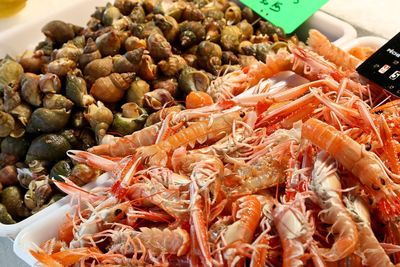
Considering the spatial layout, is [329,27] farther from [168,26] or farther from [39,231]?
[39,231]

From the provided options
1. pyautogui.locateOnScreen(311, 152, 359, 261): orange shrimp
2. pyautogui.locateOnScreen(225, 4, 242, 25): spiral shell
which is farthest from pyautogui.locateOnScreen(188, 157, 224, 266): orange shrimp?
pyautogui.locateOnScreen(225, 4, 242, 25): spiral shell

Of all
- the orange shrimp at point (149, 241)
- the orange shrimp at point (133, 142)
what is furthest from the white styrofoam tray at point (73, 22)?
the orange shrimp at point (149, 241)

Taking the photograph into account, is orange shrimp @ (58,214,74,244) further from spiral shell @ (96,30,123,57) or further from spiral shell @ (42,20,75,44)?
spiral shell @ (42,20,75,44)

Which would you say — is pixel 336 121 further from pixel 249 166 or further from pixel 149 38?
pixel 149 38

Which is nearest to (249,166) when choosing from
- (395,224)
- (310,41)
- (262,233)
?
(262,233)

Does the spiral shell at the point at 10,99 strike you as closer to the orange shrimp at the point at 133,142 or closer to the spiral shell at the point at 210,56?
the orange shrimp at the point at 133,142

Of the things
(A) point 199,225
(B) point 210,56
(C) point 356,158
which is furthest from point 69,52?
(C) point 356,158
